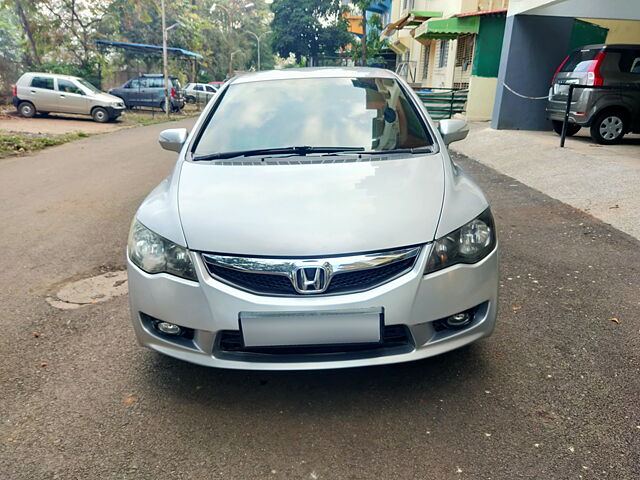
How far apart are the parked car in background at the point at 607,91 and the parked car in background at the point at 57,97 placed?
1563 cm

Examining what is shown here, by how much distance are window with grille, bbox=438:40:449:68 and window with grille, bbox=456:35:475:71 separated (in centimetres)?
183

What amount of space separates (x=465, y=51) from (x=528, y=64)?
8.21 m

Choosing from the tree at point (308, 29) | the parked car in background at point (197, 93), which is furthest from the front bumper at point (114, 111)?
the tree at point (308, 29)

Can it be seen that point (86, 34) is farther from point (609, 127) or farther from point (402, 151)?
point (402, 151)

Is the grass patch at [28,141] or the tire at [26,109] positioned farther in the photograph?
the tire at [26,109]

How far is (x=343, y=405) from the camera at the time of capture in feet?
8.52

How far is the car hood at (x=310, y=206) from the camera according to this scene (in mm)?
2363

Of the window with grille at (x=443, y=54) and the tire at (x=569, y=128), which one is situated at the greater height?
the window with grille at (x=443, y=54)

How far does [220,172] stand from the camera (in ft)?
9.73

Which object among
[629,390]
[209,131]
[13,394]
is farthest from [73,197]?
[629,390]

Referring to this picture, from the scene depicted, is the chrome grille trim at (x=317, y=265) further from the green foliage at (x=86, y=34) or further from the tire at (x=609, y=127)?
the green foliage at (x=86, y=34)

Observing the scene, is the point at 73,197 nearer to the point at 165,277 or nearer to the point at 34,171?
the point at 34,171

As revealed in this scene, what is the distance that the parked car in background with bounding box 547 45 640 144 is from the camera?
32.5 feet

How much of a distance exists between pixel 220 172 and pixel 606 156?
7.83 m
